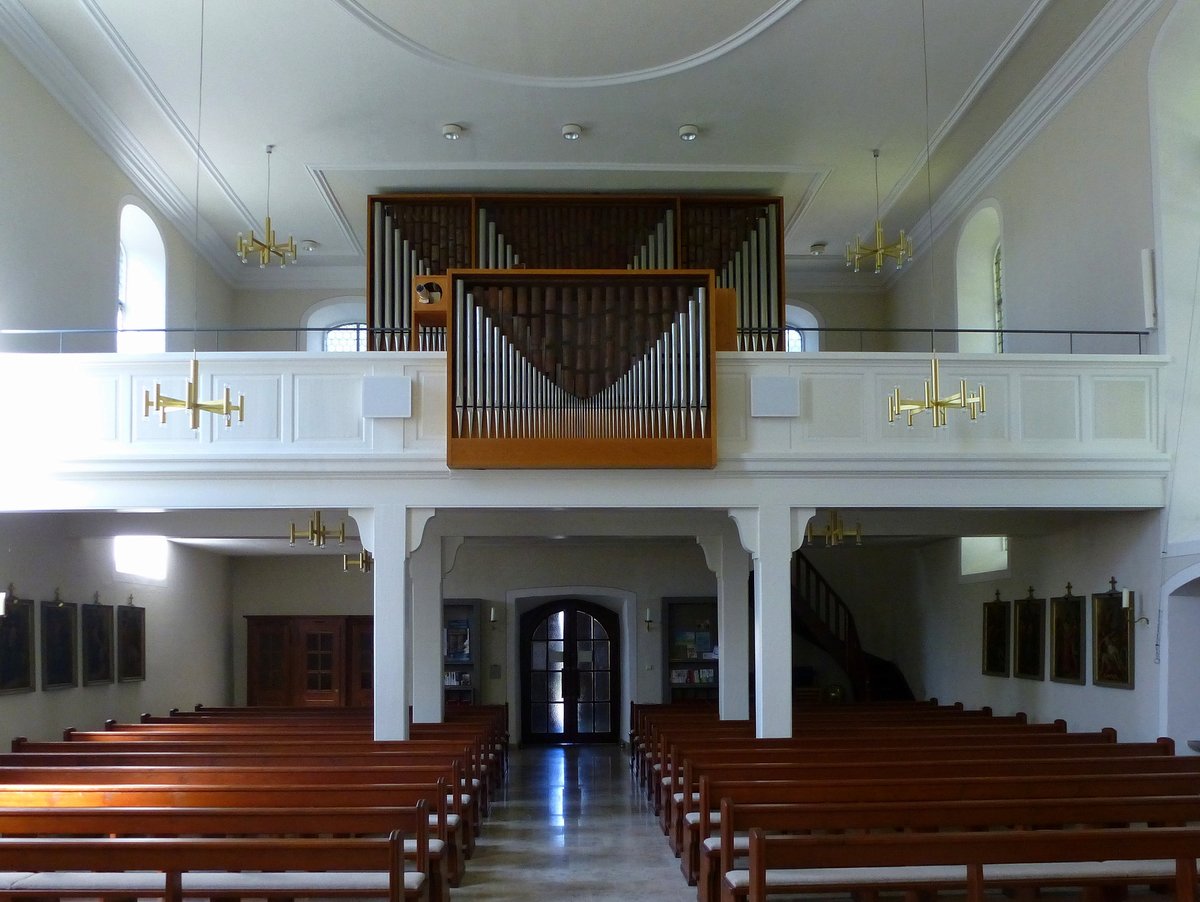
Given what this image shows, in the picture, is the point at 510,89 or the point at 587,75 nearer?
the point at 587,75

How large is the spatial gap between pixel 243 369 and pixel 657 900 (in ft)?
19.6

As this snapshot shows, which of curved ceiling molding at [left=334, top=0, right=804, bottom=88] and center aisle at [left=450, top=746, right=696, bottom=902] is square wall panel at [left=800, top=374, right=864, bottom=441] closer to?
curved ceiling molding at [left=334, top=0, right=804, bottom=88]

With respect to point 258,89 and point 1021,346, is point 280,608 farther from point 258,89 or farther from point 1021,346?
point 1021,346

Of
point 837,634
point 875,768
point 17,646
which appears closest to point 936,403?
point 875,768

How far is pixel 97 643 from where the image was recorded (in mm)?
15219

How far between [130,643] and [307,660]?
15.7ft

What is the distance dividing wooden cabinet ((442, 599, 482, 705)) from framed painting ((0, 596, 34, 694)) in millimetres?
7989

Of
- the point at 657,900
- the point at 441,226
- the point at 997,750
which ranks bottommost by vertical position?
the point at 657,900

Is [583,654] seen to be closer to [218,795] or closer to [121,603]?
[121,603]

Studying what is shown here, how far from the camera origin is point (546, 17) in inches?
481

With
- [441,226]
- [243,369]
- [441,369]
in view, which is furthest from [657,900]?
[441,226]

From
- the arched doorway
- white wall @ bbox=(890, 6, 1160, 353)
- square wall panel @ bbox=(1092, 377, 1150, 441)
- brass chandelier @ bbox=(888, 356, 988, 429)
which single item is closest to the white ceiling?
white wall @ bbox=(890, 6, 1160, 353)

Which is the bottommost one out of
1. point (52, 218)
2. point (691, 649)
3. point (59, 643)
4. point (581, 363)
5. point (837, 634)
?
point (691, 649)

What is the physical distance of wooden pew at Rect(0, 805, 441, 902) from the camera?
23.8 feet
